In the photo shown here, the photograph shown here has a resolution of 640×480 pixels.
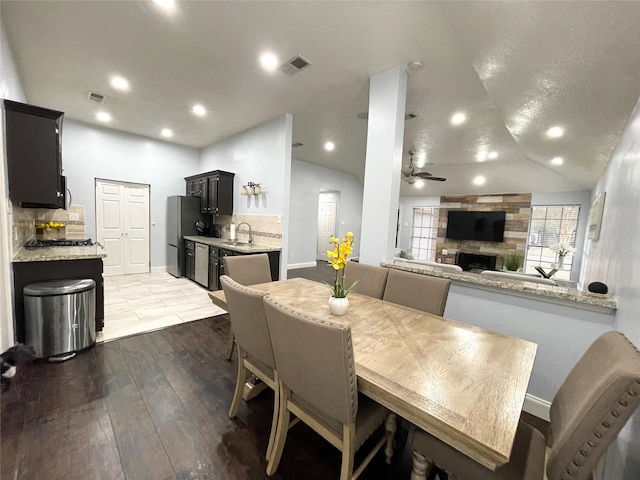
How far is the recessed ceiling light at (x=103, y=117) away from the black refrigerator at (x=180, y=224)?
1.65 metres

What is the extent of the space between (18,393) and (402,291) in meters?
2.94

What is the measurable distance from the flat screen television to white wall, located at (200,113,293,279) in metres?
5.56

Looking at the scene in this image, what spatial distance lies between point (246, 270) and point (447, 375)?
193 cm

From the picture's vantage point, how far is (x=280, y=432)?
53.7 inches

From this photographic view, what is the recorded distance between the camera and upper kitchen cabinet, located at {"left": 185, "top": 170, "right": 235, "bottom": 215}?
5.00 meters

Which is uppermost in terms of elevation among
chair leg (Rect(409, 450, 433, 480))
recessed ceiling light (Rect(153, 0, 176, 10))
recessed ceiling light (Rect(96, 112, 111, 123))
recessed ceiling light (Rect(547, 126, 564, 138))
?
recessed ceiling light (Rect(153, 0, 176, 10))

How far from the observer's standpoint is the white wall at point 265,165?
4018 millimetres

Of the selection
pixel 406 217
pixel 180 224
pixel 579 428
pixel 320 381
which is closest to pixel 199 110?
pixel 180 224

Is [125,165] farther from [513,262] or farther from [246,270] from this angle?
[513,262]

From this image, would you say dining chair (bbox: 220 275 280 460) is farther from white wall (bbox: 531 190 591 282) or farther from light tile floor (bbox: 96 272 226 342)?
white wall (bbox: 531 190 591 282)

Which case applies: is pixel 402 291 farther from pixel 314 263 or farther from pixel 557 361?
pixel 314 263

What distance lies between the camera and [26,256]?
7.86 feet

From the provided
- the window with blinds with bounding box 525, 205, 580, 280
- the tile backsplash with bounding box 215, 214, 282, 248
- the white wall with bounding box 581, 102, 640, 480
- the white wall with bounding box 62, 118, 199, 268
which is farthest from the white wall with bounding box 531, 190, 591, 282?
the white wall with bounding box 62, 118, 199, 268

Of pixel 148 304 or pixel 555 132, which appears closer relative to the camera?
pixel 555 132
